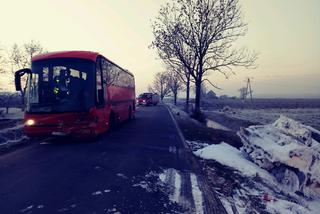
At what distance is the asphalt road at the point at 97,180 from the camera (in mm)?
4898

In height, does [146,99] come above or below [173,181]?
above

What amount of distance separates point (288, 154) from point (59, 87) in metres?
8.23

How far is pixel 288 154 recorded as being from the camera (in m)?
6.92

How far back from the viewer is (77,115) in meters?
10.9

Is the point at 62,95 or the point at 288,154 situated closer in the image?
the point at 288,154

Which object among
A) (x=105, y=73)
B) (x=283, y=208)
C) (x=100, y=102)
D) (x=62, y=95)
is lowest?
(x=283, y=208)

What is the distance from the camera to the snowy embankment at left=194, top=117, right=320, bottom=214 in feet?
18.6

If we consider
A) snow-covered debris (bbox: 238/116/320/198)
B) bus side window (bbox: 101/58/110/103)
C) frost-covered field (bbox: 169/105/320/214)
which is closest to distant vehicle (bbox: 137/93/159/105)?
bus side window (bbox: 101/58/110/103)

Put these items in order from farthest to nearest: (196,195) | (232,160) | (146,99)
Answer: (146,99), (232,160), (196,195)

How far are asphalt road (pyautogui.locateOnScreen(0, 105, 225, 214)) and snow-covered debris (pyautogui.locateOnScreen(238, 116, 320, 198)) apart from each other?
6.86 feet

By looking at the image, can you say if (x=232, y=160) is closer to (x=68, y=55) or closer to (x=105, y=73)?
(x=105, y=73)

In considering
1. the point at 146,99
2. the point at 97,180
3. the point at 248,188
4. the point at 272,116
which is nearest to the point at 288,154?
the point at 248,188

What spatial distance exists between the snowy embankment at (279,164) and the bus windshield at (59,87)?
481cm

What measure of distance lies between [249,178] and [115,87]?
10035 millimetres
